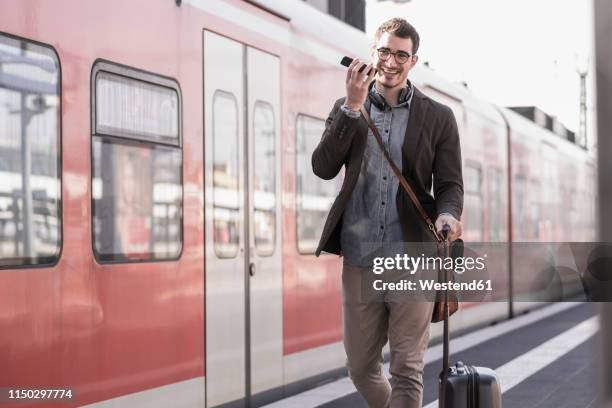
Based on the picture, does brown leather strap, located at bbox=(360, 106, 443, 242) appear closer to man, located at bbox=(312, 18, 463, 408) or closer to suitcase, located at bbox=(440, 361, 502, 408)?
man, located at bbox=(312, 18, 463, 408)

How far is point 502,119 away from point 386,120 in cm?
1219

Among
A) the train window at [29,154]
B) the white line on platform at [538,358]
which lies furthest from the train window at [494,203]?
the train window at [29,154]

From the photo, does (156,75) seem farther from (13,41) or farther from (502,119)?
(502,119)

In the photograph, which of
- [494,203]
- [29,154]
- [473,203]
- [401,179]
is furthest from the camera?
[494,203]

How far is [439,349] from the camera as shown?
11852 millimetres

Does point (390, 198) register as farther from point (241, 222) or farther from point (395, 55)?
point (241, 222)

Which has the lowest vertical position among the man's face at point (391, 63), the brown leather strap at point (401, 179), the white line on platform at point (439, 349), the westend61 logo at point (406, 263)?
the white line on platform at point (439, 349)

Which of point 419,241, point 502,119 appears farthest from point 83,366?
point 502,119

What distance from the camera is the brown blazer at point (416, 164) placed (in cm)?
423

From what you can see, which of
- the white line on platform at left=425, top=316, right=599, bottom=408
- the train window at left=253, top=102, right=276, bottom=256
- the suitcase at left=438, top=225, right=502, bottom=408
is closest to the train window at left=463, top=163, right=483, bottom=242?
the white line on platform at left=425, top=316, right=599, bottom=408

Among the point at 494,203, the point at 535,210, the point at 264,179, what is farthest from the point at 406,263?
the point at 535,210

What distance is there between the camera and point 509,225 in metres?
16.8

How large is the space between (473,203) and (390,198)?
32.9 feet

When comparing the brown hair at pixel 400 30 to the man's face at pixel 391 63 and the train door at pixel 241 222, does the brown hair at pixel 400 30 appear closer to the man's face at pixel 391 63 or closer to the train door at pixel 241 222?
the man's face at pixel 391 63
